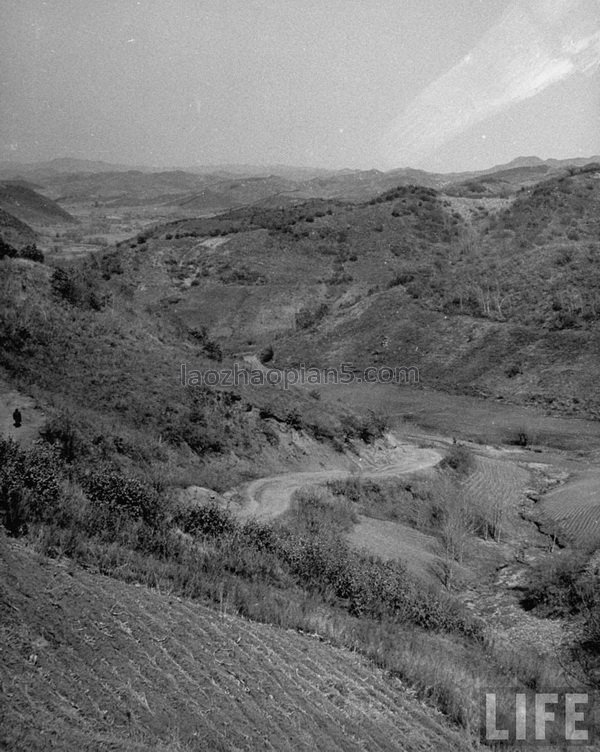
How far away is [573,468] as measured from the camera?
21.5m

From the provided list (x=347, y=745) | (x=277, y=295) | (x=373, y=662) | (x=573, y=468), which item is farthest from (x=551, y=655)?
(x=277, y=295)

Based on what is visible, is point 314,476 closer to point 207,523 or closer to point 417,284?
point 207,523

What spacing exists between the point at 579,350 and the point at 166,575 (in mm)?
30327

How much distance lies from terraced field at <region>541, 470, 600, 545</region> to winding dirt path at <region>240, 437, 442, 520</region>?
4.21 metres

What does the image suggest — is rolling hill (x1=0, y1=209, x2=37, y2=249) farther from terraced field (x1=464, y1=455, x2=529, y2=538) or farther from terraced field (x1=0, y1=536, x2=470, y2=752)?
terraced field (x1=0, y1=536, x2=470, y2=752)

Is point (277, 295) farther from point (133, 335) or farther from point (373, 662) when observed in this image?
point (373, 662)

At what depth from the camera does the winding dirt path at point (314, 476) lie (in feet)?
43.3

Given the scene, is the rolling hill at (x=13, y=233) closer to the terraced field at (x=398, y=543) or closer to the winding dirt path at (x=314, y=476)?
the winding dirt path at (x=314, y=476)

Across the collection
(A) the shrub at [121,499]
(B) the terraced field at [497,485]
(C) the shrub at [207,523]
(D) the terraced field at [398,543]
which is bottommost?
(B) the terraced field at [497,485]

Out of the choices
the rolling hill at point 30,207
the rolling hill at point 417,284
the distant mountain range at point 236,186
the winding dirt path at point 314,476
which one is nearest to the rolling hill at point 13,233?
the rolling hill at point 417,284

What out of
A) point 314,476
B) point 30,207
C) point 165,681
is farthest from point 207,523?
point 30,207

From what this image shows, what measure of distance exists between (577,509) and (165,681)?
589 inches

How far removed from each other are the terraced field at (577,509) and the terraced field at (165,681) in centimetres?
1038

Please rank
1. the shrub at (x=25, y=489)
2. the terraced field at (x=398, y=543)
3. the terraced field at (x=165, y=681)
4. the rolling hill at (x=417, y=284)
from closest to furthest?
the terraced field at (x=165, y=681) → the shrub at (x=25, y=489) → the terraced field at (x=398, y=543) → the rolling hill at (x=417, y=284)
